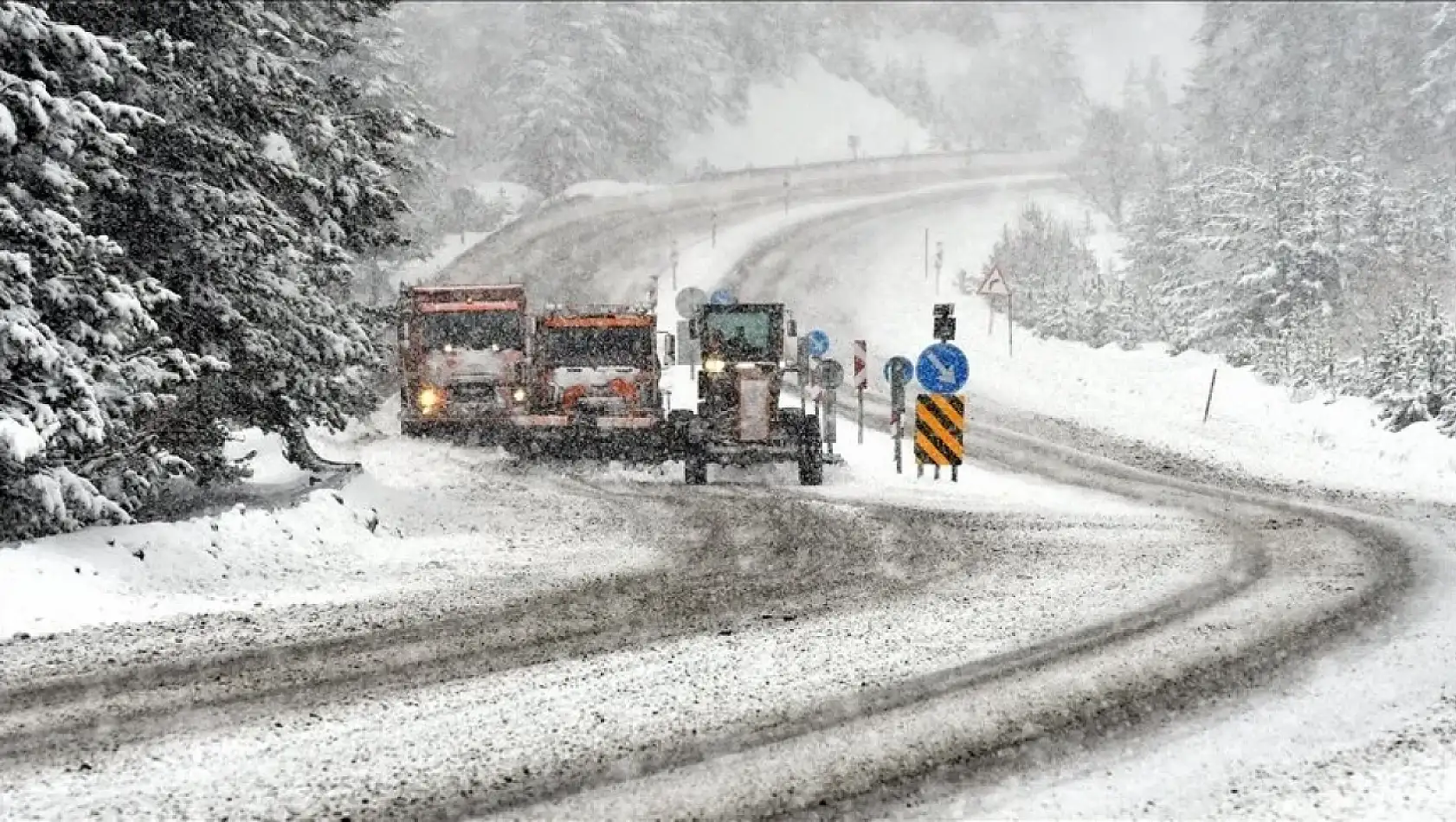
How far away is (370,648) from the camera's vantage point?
7.04 metres

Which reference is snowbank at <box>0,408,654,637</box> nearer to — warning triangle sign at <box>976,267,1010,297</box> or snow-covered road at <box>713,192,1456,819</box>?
snow-covered road at <box>713,192,1456,819</box>

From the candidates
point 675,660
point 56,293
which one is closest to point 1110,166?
point 56,293

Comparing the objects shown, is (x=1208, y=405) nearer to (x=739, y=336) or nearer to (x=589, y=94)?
(x=739, y=336)

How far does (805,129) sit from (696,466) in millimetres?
53394

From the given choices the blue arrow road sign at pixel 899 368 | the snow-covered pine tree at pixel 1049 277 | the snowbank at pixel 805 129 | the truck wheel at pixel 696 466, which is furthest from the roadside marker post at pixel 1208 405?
the snowbank at pixel 805 129

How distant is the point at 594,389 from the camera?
63.8ft

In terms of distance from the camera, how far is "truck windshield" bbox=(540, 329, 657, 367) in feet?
64.5

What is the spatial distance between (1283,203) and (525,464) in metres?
18.9

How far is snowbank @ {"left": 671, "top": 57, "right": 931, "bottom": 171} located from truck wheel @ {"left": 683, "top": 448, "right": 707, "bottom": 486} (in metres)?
46.4

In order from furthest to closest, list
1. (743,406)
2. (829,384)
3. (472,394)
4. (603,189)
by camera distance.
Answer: (603,189), (472,394), (829,384), (743,406)

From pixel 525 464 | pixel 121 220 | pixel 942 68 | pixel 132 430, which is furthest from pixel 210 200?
pixel 942 68

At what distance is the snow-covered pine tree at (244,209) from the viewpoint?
1124 cm

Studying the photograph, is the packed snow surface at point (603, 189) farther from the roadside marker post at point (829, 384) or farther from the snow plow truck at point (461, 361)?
the roadside marker post at point (829, 384)

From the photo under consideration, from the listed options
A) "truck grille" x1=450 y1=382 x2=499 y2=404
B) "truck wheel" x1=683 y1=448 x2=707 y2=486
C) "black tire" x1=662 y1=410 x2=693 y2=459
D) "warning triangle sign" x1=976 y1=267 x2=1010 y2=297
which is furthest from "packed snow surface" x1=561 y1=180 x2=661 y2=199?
"truck wheel" x1=683 y1=448 x2=707 y2=486
